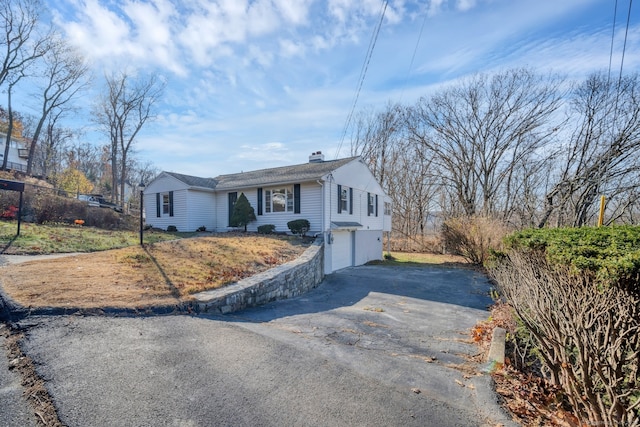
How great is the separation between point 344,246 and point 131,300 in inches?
482

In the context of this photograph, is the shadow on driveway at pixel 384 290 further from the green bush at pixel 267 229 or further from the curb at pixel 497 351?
the green bush at pixel 267 229

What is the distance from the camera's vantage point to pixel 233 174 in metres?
21.0

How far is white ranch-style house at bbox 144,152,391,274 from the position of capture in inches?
580

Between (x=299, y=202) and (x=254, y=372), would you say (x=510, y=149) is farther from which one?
(x=254, y=372)

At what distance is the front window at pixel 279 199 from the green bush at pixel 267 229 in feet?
2.76

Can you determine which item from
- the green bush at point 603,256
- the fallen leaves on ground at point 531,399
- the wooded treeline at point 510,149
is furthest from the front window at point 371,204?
the fallen leaves on ground at point 531,399

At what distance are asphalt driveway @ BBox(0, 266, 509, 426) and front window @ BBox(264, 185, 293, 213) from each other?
32.3 feet

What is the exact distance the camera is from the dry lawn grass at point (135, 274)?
517cm

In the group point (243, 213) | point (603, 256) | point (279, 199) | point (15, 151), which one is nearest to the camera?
point (603, 256)

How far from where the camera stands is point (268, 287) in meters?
7.69

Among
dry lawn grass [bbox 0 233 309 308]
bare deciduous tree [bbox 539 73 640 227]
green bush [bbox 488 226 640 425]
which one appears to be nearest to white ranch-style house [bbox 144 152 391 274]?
dry lawn grass [bbox 0 233 309 308]

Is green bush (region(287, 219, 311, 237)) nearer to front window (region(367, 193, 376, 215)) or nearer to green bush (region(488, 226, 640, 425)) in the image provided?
front window (region(367, 193, 376, 215))

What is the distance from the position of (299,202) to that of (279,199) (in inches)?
51.8

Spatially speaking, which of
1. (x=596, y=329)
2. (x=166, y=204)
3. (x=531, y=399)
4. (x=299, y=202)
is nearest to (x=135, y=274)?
(x=531, y=399)
